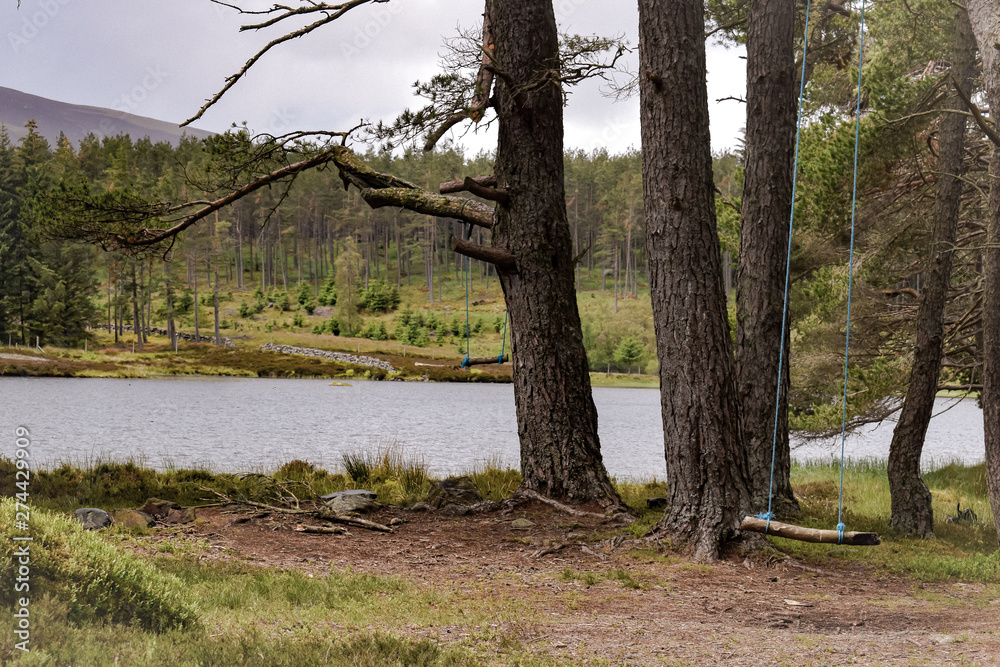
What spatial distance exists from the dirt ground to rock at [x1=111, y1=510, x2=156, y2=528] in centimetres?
37

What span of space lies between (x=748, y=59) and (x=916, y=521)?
215 inches

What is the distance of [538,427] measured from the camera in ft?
25.5

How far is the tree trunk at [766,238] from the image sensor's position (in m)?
8.05

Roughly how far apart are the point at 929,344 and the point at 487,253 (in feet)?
16.3

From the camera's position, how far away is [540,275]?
7.87 m

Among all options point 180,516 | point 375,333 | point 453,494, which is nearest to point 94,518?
point 180,516

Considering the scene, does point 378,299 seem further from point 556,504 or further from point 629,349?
point 556,504

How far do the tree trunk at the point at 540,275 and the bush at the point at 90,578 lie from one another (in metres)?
4.51

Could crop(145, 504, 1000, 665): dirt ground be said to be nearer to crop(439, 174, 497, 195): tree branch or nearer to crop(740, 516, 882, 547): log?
crop(740, 516, 882, 547): log

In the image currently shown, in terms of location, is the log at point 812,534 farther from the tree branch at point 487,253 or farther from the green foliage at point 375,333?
the green foliage at point 375,333

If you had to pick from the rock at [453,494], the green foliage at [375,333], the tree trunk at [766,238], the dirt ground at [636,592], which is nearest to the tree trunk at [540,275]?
the dirt ground at [636,592]

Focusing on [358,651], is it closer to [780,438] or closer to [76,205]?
[780,438]

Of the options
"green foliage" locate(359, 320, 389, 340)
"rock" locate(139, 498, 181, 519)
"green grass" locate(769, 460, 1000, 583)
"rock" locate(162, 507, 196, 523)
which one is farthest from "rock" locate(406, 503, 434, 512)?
"green foliage" locate(359, 320, 389, 340)

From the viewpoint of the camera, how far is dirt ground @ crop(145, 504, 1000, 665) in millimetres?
3852
